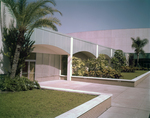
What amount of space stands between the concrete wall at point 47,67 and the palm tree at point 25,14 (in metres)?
5.26

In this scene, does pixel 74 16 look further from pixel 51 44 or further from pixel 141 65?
pixel 141 65

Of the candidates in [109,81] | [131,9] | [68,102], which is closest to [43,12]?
[131,9]

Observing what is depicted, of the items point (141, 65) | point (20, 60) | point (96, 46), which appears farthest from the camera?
point (141, 65)

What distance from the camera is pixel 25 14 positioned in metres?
9.27

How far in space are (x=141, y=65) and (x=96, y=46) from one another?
24.9 meters

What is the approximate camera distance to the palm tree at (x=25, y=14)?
9.11m

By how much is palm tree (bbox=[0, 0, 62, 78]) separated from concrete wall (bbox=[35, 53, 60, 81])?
207 inches

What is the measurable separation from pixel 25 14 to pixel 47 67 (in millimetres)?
7581

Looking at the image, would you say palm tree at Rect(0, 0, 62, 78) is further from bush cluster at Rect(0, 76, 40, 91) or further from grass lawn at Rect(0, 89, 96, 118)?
grass lawn at Rect(0, 89, 96, 118)

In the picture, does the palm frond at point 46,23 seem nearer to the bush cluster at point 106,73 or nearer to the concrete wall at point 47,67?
the concrete wall at point 47,67

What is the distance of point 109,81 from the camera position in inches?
578

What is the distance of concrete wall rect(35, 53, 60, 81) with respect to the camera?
585 inches

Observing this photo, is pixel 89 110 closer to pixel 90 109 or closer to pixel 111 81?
pixel 90 109

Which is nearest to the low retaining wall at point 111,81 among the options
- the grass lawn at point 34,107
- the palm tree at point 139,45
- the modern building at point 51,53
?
the modern building at point 51,53
